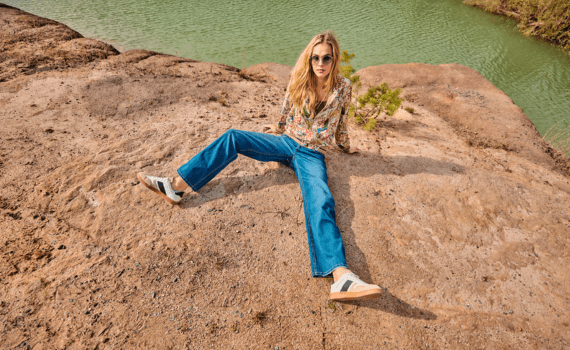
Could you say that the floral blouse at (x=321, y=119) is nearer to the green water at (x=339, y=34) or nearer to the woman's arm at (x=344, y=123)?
the woman's arm at (x=344, y=123)

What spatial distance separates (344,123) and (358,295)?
2.04 meters

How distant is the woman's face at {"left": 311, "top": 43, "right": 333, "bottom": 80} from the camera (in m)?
2.67

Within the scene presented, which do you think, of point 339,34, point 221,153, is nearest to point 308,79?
point 221,153

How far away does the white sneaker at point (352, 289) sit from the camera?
2078 mm

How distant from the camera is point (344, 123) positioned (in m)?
3.27

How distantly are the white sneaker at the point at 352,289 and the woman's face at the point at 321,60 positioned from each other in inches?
81.7

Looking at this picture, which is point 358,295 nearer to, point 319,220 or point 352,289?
point 352,289

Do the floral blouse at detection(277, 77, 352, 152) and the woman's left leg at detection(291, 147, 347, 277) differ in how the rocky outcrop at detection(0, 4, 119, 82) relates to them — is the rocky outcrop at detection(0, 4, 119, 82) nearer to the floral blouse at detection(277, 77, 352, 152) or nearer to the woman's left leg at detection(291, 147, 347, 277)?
the floral blouse at detection(277, 77, 352, 152)

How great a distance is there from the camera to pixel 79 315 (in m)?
2.11

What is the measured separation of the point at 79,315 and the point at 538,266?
4.56 m

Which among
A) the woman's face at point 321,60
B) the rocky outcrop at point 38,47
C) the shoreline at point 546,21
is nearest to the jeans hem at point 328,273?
the woman's face at point 321,60

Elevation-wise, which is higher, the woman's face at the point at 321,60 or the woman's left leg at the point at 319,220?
the woman's face at the point at 321,60

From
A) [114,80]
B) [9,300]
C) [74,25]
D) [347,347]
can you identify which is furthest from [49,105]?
[74,25]

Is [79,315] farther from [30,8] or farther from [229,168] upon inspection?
[30,8]
